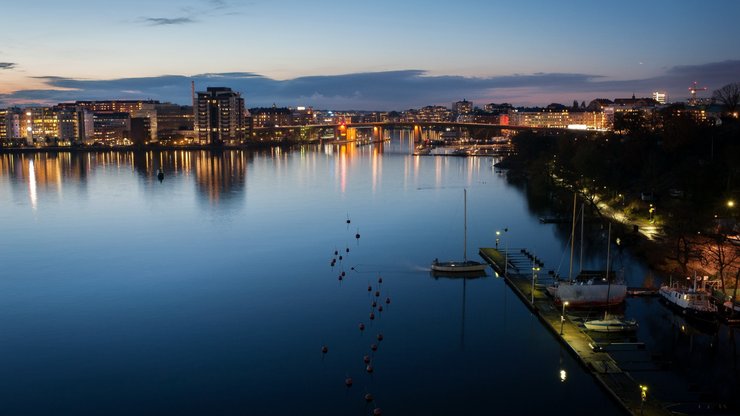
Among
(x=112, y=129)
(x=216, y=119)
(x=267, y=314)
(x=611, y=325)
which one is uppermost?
(x=216, y=119)

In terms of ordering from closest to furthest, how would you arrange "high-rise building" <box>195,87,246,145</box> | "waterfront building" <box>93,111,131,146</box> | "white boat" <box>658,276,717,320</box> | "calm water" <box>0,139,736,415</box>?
"calm water" <box>0,139,736,415</box>
"white boat" <box>658,276,717,320</box>
"waterfront building" <box>93,111,131,146</box>
"high-rise building" <box>195,87,246,145</box>

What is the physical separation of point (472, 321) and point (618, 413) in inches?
122

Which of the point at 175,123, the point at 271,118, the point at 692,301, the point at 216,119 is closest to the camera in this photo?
the point at 692,301

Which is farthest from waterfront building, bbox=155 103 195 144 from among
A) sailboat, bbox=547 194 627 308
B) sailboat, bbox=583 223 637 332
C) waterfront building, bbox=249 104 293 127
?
sailboat, bbox=583 223 637 332

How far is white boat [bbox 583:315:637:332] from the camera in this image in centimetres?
860

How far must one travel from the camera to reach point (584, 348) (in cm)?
800

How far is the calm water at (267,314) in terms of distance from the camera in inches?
282

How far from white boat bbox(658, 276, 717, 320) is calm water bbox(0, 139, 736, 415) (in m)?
0.42

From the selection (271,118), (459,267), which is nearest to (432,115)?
(271,118)

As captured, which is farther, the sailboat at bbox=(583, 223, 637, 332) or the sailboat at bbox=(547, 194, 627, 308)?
the sailboat at bbox=(547, 194, 627, 308)

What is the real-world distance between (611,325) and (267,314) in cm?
474

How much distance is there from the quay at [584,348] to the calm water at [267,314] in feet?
0.55

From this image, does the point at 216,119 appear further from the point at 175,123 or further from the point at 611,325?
the point at 611,325

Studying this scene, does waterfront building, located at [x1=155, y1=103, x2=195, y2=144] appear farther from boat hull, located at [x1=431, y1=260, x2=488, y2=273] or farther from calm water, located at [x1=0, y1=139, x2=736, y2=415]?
boat hull, located at [x1=431, y1=260, x2=488, y2=273]
